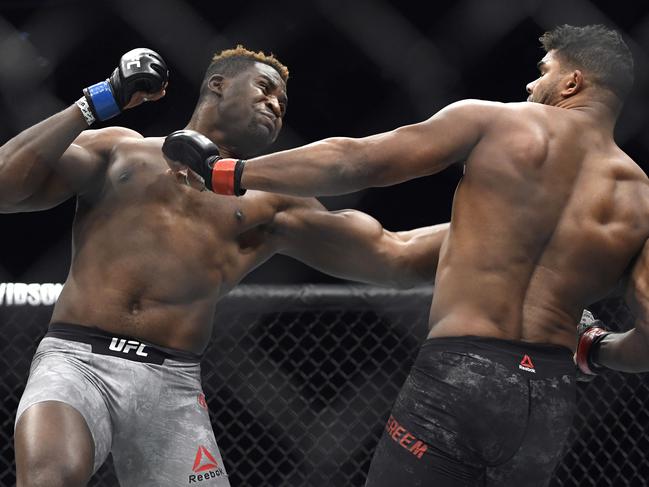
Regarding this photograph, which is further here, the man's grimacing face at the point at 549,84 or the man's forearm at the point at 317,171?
the man's grimacing face at the point at 549,84

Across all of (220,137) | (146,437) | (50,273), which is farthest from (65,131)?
(50,273)

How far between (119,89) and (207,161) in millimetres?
428

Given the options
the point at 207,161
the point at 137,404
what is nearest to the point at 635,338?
the point at 207,161

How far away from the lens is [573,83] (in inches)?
77.7

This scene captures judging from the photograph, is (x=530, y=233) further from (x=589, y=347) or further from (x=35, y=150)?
(x=35, y=150)

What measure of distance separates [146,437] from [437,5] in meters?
2.60

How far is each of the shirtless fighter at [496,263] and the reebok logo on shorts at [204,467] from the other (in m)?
0.57

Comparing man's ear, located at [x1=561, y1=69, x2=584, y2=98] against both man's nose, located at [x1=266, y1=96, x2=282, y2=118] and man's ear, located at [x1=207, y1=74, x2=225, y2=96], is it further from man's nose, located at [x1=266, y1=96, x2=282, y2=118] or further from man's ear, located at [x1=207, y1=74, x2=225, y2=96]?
man's ear, located at [x1=207, y1=74, x2=225, y2=96]

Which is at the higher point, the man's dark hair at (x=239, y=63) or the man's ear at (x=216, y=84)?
the man's dark hair at (x=239, y=63)

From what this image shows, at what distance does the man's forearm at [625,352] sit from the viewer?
197cm

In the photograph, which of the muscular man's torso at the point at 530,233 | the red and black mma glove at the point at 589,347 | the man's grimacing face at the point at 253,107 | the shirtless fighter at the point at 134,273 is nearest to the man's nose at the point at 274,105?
the man's grimacing face at the point at 253,107

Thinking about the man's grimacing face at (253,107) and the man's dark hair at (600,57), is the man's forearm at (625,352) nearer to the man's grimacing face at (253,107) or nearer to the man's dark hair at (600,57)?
the man's dark hair at (600,57)

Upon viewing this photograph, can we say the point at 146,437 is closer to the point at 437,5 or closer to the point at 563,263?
the point at 563,263

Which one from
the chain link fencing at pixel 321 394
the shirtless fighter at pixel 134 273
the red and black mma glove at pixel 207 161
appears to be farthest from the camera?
the chain link fencing at pixel 321 394
